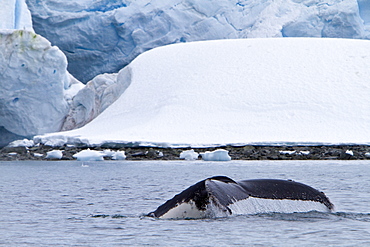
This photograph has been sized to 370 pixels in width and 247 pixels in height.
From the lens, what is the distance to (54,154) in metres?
21.2

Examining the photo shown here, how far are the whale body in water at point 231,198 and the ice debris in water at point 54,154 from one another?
15.7 metres

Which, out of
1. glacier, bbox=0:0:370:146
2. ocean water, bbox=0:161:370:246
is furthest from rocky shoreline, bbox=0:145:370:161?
ocean water, bbox=0:161:370:246

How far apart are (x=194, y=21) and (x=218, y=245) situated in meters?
31.6

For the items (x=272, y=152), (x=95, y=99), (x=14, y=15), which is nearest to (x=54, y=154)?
(x=272, y=152)

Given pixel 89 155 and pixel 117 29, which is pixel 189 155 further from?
pixel 117 29

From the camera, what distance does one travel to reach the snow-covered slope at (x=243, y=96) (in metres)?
22.6

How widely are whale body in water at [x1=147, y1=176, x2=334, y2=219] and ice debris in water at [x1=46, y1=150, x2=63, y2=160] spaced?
15694 mm

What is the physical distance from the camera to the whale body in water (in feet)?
17.4

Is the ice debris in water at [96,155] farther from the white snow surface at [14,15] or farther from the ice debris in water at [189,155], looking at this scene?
the white snow surface at [14,15]

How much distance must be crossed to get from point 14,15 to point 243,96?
13099 mm

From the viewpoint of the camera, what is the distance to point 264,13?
119 ft

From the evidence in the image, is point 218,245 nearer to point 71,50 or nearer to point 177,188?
point 177,188

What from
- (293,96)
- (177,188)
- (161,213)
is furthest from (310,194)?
(293,96)

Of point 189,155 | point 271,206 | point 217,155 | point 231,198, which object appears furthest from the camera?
point 189,155
